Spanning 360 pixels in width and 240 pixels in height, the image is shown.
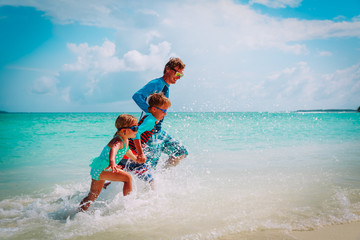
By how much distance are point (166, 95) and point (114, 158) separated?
1.41 m

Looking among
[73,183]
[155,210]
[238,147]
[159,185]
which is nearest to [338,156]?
[238,147]

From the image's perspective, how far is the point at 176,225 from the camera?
9.32 feet

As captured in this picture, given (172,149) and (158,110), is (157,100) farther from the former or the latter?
(172,149)

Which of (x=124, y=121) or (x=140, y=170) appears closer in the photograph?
(x=124, y=121)

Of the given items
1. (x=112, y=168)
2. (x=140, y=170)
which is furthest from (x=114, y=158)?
(x=140, y=170)

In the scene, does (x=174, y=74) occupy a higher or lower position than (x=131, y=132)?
higher

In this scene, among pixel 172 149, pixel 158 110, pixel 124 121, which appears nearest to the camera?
pixel 124 121

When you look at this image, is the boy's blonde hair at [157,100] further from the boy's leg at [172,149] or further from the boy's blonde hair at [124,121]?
the boy's leg at [172,149]

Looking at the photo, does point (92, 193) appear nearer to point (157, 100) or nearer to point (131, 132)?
point (131, 132)

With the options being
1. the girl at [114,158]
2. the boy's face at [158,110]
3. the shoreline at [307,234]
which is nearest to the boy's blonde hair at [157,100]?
the boy's face at [158,110]

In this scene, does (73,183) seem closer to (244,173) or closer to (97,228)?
(97,228)

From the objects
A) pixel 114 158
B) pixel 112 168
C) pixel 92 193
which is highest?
pixel 114 158

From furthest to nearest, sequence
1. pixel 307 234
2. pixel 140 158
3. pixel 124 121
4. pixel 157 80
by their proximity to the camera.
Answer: pixel 157 80 → pixel 140 158 → pixel 124 121 → pixel 307 234

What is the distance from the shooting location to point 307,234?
8.52ft
